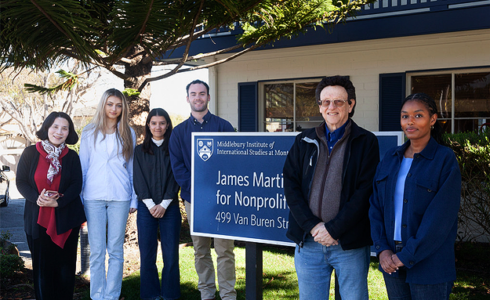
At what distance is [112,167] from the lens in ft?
12.6

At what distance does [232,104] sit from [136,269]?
14.8ft

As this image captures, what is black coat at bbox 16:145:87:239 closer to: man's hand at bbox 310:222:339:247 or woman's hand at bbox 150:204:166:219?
woman's hand at bbox 150:204:166:219

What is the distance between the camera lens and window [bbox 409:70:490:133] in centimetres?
698

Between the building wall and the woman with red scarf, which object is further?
the building wall

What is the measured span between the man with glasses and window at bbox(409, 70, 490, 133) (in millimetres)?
5362

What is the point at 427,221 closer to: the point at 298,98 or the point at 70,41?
the point at 70,41

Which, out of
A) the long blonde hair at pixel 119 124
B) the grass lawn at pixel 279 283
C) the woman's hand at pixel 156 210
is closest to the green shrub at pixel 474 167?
the grass lawn at pixel 279 283

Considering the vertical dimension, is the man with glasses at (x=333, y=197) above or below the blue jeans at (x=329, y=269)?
above

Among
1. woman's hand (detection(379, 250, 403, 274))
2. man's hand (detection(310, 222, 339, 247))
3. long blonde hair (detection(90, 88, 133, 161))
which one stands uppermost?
long blonde hair (detection(90, 88, 133, 161))

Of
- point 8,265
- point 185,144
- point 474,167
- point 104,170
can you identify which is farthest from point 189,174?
point 474,167

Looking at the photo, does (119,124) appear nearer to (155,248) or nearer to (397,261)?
(155,248)

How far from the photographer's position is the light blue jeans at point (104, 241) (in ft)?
12.4

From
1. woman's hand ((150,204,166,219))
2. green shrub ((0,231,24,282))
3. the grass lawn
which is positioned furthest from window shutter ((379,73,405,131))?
green shrub ((0,231,24,282))

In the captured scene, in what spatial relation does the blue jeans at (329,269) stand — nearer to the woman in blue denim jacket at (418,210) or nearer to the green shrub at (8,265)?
the woman in blue denim jacket at (418,210)
